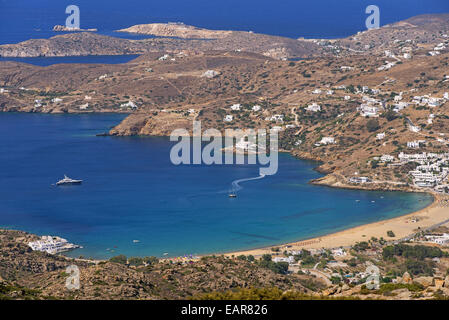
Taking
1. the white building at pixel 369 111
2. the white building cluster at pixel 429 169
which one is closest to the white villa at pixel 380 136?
the white building at pixel 369 111

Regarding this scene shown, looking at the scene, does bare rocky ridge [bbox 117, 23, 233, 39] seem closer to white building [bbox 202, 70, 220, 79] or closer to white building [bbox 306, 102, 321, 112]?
white building [bbox 202, 70, 220, 79]

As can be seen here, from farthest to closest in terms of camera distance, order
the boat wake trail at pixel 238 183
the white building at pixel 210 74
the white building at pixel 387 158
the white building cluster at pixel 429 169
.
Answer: the white building at pixel 210 74 → the white building at pixel 387 158 → the boat wake trail at pixel 238 183 → the white building cluster at pixel 429 169

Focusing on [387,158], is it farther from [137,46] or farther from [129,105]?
[137,46]

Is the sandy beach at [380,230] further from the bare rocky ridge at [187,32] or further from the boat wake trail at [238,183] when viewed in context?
the bare rocky ridge at [187,32]

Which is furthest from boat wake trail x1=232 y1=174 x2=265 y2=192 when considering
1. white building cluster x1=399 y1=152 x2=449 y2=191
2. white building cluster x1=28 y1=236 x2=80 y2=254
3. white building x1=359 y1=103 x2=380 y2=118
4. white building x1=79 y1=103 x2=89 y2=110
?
white building x1=79 y1=103 x2=89 y2=110

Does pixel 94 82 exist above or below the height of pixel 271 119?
above

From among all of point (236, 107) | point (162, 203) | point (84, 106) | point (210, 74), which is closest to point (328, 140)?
point (236, 107)
